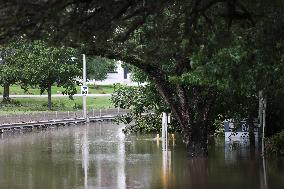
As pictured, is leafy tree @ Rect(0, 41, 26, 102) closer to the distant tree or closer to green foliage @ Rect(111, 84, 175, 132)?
the distant tree

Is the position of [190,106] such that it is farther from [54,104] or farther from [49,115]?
[54,104]

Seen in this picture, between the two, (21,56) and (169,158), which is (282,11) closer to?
(169,158)

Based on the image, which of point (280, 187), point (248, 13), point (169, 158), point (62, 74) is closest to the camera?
point (248, 13)

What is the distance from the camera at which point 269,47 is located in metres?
12.9

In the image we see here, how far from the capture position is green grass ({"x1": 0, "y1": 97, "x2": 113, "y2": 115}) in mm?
58875

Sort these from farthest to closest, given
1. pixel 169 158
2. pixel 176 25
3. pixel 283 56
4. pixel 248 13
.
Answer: pixel 169 158
pixel 176 25
pixel 283 56
pixel 248 13

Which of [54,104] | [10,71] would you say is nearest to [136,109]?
[10,71]

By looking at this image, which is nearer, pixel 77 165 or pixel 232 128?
pixel 77 165

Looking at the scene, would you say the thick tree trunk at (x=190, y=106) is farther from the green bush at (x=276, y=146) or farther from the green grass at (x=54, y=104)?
the green grass at (x=54, y=104)

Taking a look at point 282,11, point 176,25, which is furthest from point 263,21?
point 176,25

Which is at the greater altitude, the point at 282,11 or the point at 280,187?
the point at 282,11

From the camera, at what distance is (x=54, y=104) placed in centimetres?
6431

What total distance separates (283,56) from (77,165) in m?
11.5

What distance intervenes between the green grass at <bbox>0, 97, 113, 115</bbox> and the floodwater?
25.8m
